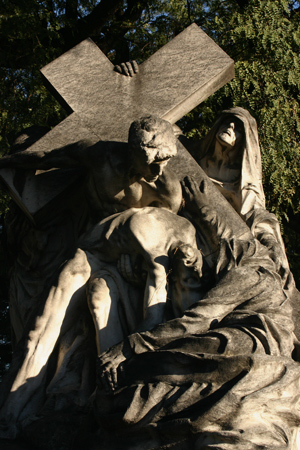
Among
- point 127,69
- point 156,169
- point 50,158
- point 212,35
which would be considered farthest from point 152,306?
point 212,35

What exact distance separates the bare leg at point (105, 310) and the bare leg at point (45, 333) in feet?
0.44

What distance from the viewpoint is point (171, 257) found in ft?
17.7

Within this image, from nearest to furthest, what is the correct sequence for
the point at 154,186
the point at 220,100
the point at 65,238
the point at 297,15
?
the point at 154,186 → the point at 65,238 → the point at 220,100 → the point at 297,15

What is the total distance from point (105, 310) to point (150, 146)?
1195 millimetres

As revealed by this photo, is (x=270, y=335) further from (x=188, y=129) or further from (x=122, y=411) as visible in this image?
(x=188, y=129)

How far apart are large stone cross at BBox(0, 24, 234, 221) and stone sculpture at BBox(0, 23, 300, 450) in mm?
337

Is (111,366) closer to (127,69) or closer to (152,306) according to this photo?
(152,306)

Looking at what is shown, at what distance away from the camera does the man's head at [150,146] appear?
17.8ft

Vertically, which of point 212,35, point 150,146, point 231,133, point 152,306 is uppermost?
point 150,146

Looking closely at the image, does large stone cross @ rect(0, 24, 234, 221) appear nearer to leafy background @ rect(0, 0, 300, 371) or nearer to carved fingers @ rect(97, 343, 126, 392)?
carved fingers @ rect(97, 343, 126, 392)

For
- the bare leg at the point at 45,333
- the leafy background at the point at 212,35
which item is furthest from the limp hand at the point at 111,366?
the leafy background at the point at 212,35

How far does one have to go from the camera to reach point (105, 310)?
5328mm

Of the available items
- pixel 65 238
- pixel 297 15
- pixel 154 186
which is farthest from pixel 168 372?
pixel 297 15

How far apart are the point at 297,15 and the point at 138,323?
6739mm
